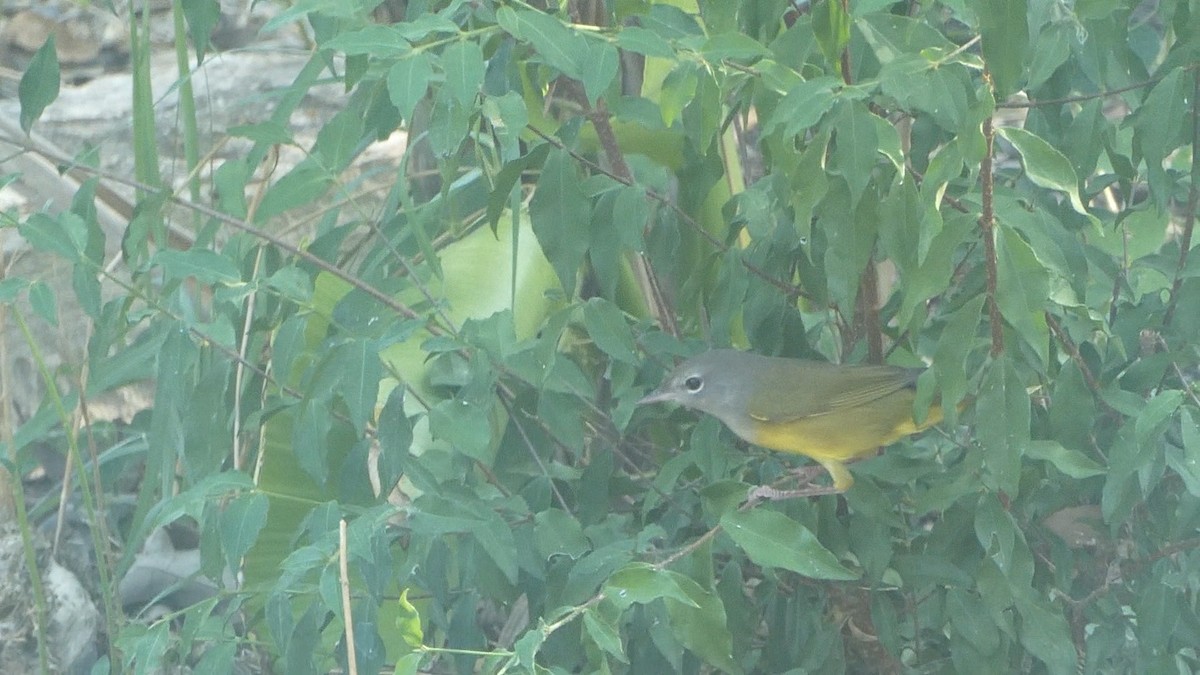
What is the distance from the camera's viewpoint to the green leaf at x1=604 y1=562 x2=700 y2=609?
1641 mm

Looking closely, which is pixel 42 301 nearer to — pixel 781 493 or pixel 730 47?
pixel 730 47

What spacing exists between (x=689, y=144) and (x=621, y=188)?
34 centimetres

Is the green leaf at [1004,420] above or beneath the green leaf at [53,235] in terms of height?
beneath

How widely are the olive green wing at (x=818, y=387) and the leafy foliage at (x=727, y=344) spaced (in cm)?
6

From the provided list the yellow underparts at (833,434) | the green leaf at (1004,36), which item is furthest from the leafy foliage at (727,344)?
→ the yellow underparts at (833,434)

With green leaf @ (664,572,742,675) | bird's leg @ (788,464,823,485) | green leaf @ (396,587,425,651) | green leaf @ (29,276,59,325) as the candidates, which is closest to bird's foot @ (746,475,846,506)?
bird's leg @ (788,464,823,485)

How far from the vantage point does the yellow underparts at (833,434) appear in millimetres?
3008

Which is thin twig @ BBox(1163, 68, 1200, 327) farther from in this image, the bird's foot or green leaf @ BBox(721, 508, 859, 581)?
green leaf @ BBox(721, 508, 859, 581)

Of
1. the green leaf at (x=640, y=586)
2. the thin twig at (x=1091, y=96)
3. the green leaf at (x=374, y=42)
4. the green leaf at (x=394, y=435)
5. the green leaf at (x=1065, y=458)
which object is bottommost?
the green leaf at (x=1065, y=458)

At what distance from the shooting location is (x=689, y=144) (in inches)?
101

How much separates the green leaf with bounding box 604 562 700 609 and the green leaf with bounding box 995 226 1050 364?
556mm

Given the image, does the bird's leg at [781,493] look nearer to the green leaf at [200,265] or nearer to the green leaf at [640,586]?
the green leaf at [640,586]

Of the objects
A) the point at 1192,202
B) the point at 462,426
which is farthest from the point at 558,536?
the point at 1192,202

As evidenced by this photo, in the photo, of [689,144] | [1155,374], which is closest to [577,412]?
[689,144]
